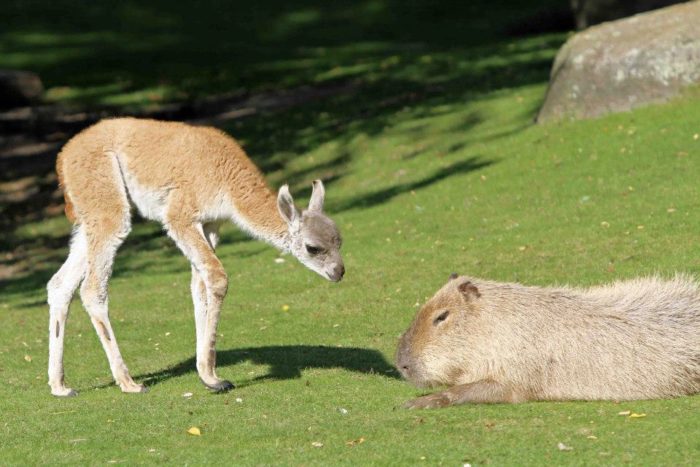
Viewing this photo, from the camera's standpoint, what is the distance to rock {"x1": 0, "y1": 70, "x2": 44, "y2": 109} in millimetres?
33156

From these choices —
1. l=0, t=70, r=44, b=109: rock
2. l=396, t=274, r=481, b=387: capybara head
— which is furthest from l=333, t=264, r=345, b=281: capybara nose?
l=0, t=70, r=44, b=109: rock

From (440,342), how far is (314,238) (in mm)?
2093

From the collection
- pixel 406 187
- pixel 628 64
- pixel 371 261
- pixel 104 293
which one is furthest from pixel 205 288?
pixel 628 64

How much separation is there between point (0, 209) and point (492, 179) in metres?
10.9

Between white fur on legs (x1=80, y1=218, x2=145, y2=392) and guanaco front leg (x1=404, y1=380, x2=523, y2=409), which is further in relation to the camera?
white fur on legs (x1=80, y1=218, x2=145, y2=392)

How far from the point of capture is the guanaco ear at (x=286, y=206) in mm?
11445

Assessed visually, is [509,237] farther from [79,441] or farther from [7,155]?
[7,155]

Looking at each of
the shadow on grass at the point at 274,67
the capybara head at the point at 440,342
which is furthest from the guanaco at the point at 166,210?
the shadow on grass at the point at 274,67

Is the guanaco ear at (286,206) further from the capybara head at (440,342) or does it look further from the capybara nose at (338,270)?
the capybara head at (440,342)

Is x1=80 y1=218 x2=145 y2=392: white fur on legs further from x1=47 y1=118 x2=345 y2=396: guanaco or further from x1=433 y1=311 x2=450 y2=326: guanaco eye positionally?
x1=433 y1=311 x2=450 y2=326: guanaco eye

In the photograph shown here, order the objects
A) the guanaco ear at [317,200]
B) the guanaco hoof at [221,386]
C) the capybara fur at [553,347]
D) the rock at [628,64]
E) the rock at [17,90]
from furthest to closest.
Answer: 1. the rock at [17,90]
2. the rock at [628,64]
3. the guanaco ear at [317,200]
4. the guanaco hoof at [221,386]
5. the capybara fur at [553,347]

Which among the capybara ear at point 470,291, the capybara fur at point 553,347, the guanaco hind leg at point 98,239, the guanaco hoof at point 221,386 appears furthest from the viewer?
the guanaco hind leg at point 98,239

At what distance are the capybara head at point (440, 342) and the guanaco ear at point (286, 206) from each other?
2.01 metres

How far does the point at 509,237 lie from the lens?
678 inches
